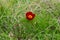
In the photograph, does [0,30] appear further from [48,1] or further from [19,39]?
[48,1]

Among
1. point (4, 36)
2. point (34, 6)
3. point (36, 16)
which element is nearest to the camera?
point (4, 36)

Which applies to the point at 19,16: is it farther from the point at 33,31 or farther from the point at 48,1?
the point at 48,1

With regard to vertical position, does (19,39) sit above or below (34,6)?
below

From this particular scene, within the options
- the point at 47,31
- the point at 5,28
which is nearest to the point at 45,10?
the point at 47,31

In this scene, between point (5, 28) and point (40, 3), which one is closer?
point (5, 28)

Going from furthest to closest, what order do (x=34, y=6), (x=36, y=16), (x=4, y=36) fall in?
(x=34, y=6), (x=36, y=16), (x=4, y=36)

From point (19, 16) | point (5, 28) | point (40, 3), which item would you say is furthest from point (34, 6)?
point (5, 28)
